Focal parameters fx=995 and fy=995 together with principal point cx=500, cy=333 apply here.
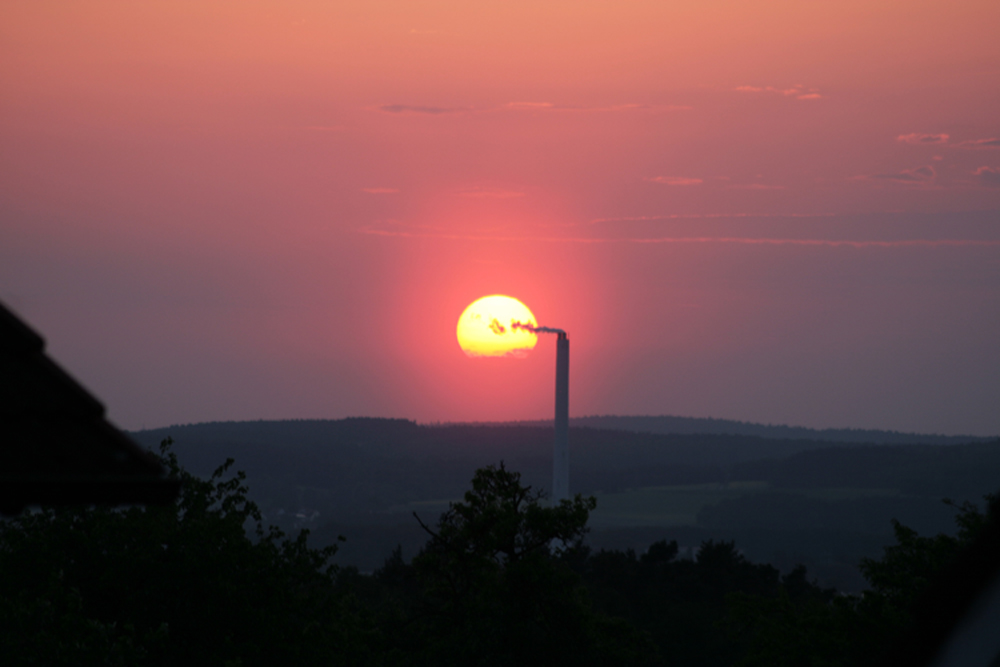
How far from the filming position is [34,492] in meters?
3.96

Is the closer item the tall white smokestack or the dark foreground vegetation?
the dark foreground vegetation

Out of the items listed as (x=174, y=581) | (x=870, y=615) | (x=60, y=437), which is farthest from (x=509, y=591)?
(x=60, y=437)

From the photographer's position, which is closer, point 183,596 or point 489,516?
point 489,516

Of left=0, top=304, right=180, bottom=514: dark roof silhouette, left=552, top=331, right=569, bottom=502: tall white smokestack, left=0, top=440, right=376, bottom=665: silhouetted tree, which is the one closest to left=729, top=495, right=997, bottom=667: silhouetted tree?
left=0, top=440, right=376, bottom=665: silhouetted tree

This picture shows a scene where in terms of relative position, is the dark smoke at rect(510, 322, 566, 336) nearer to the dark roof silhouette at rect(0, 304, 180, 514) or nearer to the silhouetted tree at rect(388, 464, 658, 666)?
the silhouetted tree at rect(388, 464, 658, 666)

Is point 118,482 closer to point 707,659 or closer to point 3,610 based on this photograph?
point 3,610

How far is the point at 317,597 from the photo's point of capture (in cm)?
4250

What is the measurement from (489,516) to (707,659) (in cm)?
6839

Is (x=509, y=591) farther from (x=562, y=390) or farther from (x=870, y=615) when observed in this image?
(x=562, y=390)

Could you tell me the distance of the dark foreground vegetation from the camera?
33.0m

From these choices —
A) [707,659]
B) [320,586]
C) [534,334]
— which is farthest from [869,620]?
[534,334]

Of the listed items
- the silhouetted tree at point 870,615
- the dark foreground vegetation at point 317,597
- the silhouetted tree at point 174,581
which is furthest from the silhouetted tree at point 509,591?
the silhouetted tree at point 870,615

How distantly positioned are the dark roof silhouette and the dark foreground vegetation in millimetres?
27362

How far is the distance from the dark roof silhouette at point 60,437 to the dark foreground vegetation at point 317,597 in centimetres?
2736
